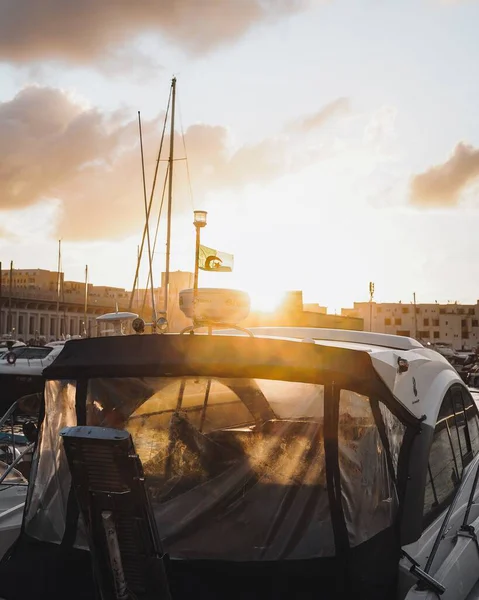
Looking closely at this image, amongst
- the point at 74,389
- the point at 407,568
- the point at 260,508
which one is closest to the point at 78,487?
the point at 74,389

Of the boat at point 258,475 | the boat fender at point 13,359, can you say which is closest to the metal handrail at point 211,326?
the boat at point 258,475

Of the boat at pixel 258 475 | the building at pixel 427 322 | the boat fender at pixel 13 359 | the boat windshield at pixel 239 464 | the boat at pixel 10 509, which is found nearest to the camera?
the boat at pixel 258 475

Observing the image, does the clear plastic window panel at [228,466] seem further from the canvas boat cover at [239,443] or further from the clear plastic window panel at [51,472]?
the clear plastic window panel at [51,472]

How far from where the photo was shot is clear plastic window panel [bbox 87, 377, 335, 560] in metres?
2.88

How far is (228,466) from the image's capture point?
123 inches

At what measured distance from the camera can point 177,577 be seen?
280 cm

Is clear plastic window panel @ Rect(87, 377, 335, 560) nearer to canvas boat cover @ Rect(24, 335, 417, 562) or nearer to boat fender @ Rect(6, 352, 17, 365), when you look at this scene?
canvas boat cover @ Rect(24, 335, 417, 562)

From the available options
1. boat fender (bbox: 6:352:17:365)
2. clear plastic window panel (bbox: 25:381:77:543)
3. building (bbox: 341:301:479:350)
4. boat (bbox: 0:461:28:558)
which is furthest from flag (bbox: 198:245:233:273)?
building (bbox: 341:301:479:350)

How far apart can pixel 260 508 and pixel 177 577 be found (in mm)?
447

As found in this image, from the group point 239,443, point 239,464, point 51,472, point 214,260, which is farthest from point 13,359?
point 239,464

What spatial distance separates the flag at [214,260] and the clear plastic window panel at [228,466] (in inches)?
113

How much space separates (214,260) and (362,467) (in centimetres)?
365

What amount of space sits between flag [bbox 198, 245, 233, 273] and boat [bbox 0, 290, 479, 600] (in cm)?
282

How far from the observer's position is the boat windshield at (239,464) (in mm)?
2814
